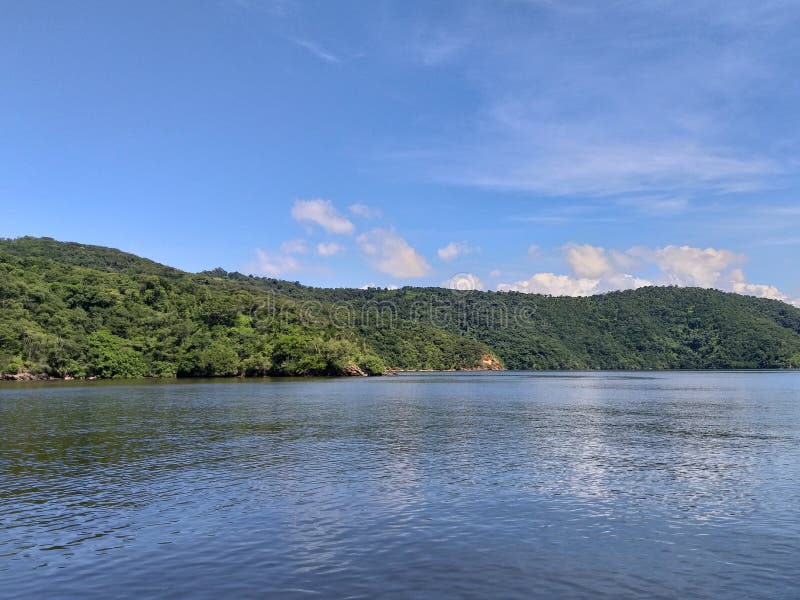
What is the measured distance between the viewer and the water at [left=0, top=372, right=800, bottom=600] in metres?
19.9

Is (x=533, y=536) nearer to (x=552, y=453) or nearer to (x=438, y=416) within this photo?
(x=552, y=453)

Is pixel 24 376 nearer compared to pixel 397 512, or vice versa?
pixel 397 512

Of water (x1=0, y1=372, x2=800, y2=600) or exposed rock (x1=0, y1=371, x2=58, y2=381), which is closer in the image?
water (x1=0, y1=372, x2=800, y2=600)

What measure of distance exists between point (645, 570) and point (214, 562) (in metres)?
14.8

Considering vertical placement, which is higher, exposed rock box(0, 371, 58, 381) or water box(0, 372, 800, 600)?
exposed rock box(0, 371, 58, 381)

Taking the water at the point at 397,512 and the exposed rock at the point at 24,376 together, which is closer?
the water at the point at 397,512

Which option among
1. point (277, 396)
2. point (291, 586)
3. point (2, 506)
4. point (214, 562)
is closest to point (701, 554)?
point (291, 586)

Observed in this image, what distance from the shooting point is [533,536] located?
2459 cm

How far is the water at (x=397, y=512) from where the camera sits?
19859 millimetres

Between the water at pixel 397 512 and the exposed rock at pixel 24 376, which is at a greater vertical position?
the exposed rock at pixel 24 376

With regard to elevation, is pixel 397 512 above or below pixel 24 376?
below

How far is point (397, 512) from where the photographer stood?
1114 inches

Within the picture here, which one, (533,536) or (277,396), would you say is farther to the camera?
(277,396)

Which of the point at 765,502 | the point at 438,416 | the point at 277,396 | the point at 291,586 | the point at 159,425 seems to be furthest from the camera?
the point at 277,396
